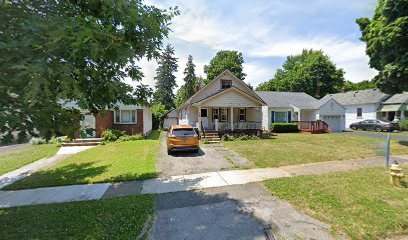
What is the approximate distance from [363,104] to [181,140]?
30.7 metres

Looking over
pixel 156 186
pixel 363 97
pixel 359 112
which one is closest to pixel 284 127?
pixel 359 112

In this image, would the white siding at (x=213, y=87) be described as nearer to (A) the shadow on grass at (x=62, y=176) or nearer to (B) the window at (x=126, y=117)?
(B) the window at (x=126, y=117)

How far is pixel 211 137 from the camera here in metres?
16.9

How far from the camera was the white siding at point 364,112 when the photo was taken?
27.4 meters

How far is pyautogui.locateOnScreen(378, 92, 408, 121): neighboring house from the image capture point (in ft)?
82.7

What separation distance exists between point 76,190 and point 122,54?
5139 millimetres

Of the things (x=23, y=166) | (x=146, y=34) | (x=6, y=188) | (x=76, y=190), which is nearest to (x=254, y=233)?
(x=146, y=34)

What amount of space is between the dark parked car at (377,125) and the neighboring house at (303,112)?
258 cm

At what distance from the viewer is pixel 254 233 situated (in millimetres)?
3775

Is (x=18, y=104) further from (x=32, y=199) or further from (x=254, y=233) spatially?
(x=254, y=233)

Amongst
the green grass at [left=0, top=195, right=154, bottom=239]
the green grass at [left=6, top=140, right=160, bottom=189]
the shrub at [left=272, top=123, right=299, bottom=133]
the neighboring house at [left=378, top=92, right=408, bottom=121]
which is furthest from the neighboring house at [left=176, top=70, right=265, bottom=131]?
the neighboring house at [left=378, top=92, right=408, bottom=121]

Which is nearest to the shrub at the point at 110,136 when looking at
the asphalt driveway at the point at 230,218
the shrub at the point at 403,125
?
the asphalt driveway at the point at 230,218

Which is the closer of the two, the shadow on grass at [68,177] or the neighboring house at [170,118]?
the shadow on grass at [68,177]

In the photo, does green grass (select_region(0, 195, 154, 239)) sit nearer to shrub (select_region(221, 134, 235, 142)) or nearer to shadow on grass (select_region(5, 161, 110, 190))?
shadow on grass (select_region(5, 161, 110, 190))
